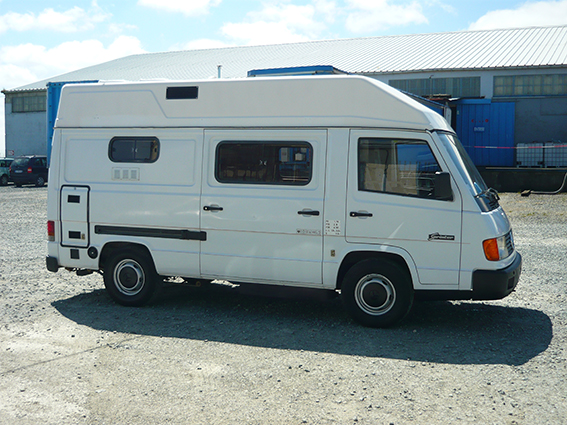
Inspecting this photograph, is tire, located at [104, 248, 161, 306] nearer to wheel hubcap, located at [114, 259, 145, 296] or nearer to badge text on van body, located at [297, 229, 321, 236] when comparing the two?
wheel hubcap, located at [114, 259, 145, 296]

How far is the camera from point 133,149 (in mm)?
7090

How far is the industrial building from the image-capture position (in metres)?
26.9

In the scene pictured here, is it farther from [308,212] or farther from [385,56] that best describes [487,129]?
[308,212]

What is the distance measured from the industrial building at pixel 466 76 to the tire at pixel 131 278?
1048 centimetres

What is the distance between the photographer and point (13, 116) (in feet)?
147

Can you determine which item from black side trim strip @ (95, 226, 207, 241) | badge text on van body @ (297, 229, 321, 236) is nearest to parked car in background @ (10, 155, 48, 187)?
A: black side trim strip @ (95, 226, 207, 241)

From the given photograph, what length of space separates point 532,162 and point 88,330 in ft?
77.1

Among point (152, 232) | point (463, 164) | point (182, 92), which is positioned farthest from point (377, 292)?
point (182, 92)

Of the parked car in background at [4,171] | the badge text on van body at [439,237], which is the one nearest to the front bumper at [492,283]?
the badge text on van body at [439,237]

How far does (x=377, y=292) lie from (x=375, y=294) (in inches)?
1.2

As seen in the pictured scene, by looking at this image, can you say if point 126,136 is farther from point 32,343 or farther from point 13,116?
point 13,116

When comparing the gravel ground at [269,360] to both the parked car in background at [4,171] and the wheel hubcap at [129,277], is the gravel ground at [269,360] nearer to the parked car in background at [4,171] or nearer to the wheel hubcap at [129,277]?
the wheel hubcap at [129,277]

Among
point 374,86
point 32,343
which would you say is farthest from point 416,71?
point 32,343

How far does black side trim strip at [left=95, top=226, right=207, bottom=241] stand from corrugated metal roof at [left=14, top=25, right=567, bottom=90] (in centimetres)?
2661
